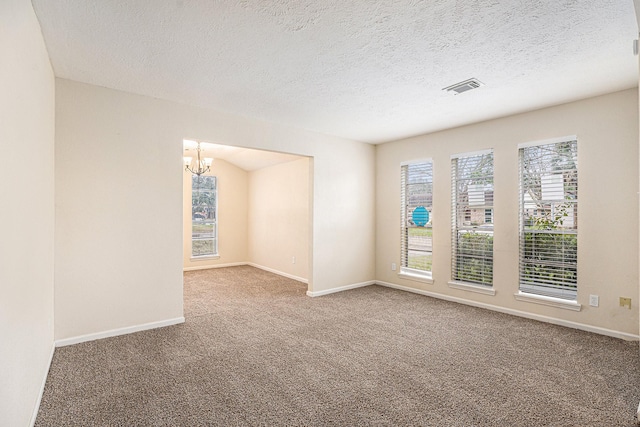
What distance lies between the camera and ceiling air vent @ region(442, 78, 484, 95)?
3174 mm

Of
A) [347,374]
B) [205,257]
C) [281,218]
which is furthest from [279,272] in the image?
[347,374]

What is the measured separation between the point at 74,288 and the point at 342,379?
2624 mm

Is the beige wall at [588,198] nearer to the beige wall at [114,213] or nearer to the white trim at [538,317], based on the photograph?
the white trim at [538,317]

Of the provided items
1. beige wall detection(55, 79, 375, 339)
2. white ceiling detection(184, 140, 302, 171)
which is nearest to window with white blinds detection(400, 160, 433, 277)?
white ceiling detection(184, 140, 302, 171)

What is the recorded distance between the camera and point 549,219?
3928 millimetres

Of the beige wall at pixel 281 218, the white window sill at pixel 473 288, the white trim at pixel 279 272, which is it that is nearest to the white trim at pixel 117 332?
the beige wall at pixel 281 218

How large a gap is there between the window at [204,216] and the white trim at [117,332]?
3.83 metres

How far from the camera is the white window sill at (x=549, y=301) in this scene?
3.70m

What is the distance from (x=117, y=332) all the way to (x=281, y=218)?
3.97 meters

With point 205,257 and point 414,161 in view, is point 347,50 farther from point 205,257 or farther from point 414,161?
point 205,257

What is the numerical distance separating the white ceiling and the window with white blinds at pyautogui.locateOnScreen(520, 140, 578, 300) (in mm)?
3820

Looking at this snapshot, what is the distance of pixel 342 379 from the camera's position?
8.36 feet

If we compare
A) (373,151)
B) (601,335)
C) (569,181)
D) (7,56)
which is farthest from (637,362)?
(7,56)

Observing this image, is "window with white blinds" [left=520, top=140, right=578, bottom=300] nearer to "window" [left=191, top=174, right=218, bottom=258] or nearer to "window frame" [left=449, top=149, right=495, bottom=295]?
"window frame" [left=449, top=149, right=495, bottom=295]
